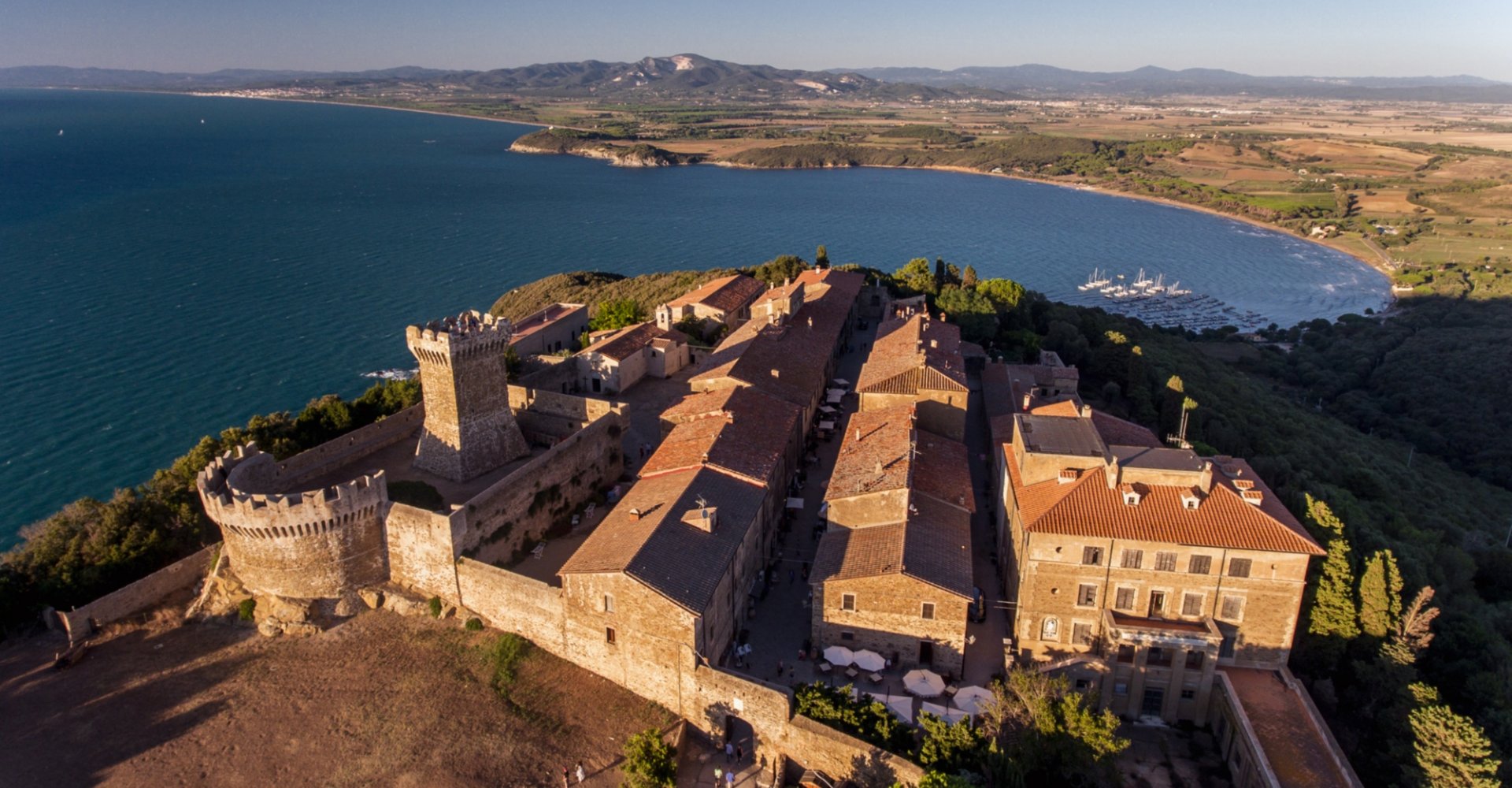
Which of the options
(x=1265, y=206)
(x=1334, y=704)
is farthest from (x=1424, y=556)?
(x=1265, y=206)

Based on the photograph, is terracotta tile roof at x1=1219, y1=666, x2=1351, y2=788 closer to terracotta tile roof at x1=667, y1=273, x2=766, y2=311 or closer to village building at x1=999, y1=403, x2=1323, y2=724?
village building at x1=999, y1=403, x2=1323, y2=724

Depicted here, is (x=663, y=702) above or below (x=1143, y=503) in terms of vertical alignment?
below

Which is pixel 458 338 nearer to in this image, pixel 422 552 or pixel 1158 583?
pixel 422 552

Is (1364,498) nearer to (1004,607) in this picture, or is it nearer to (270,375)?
(1004,607)

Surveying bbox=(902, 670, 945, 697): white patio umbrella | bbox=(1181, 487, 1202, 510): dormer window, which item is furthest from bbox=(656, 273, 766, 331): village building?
bbox=(1181, 487, 1202, 510): dormer window

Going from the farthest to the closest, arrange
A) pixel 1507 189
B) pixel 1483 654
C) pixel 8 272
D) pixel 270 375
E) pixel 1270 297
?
pixel 1507 189
pixel 1270 297
pixel 8 272
pixel 270 375
pixel 1483 654

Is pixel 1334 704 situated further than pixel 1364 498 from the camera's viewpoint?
No

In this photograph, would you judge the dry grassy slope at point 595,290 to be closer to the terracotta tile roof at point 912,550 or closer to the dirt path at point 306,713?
the terracotta tile roof at point 912,550
